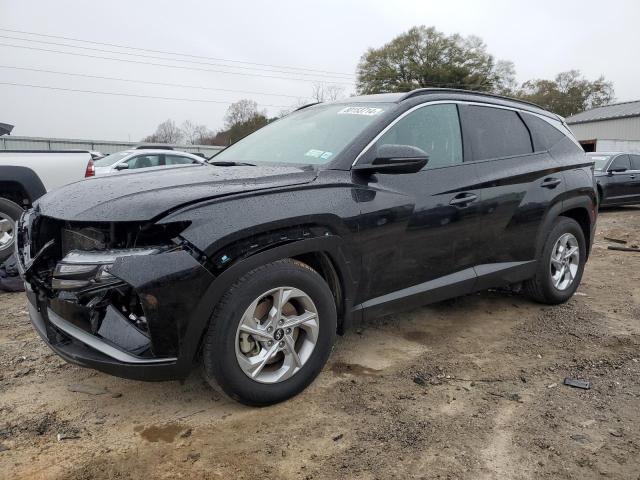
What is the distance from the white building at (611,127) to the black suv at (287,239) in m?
30.4

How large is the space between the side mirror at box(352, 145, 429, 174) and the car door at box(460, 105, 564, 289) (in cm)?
90

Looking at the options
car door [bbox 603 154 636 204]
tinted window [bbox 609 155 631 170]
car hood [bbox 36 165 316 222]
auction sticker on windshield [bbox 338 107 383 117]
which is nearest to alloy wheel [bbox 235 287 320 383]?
car hood [bbox 36 165 316 222]

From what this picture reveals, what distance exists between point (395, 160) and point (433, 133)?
0.80m

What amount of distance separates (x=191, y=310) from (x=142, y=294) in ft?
0.75

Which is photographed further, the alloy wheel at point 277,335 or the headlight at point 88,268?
the alloy wheel at point 277,335

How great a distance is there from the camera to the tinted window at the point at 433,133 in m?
3.30

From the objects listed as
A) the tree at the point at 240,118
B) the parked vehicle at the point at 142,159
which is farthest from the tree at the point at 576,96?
the parked vehicle at the point at 142,159

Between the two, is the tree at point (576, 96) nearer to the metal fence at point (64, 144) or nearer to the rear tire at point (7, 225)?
the metal fence at point (64, 144)

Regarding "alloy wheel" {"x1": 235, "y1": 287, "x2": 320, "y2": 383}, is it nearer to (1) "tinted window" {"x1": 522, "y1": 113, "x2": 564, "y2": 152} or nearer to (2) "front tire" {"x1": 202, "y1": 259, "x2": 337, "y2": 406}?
(2) "front tire" {"x1": 202, "y1": 259, "x2": 337, "y2": 406}

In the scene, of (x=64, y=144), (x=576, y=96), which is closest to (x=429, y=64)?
(x=576, y=96)

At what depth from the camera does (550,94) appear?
2388 inches

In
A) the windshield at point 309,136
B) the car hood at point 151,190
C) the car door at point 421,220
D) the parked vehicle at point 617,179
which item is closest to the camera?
the car hood at point 151,190

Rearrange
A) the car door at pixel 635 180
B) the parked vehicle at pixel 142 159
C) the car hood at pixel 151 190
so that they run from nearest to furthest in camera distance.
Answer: the car hood at pixel 151 190
the parked vehicle at pixel 142 159
the car door at pixel 635 180

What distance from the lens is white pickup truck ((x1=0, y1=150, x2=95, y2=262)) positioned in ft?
17.0
